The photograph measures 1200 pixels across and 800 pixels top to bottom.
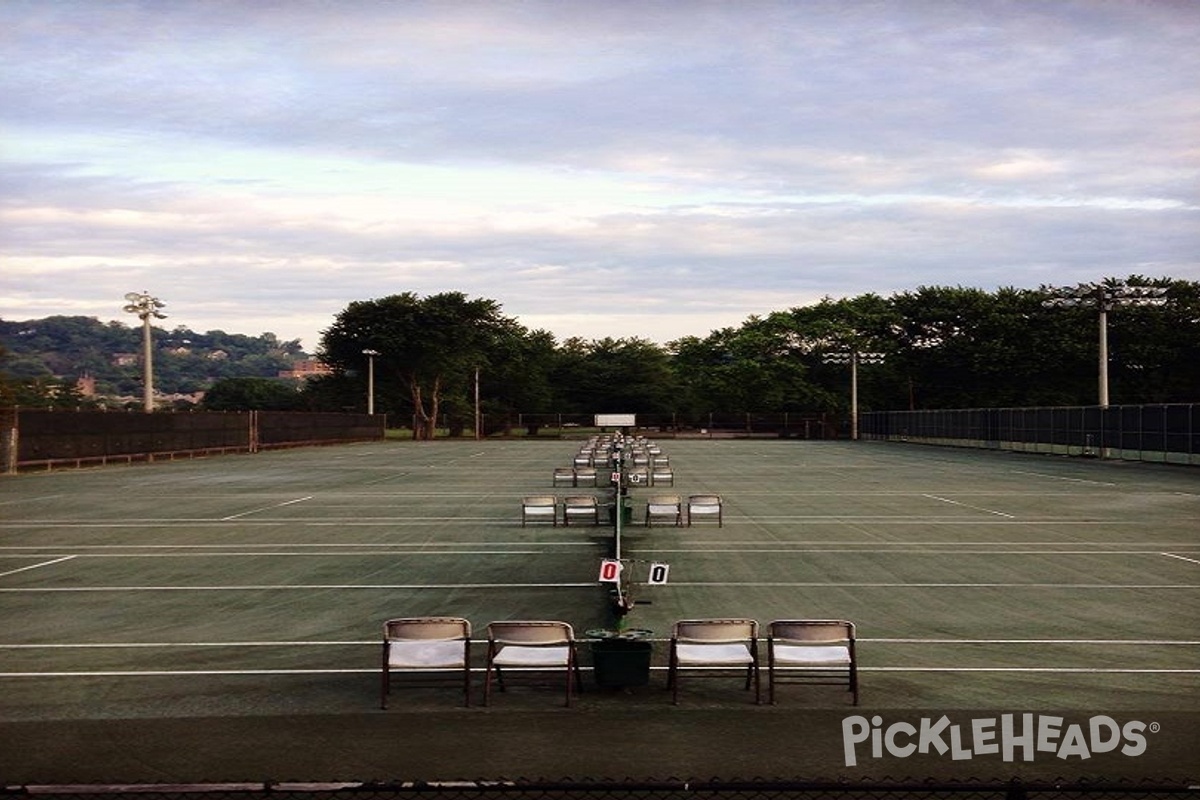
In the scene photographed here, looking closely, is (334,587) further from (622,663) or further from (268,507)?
(268,507)

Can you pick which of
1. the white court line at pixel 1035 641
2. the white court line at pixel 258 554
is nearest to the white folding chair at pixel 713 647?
the white court line at pixel 1035 641

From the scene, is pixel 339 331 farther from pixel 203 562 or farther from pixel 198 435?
pixel 203 562

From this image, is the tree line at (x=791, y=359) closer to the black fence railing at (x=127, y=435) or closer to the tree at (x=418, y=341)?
the tree at (x=418, y=341)

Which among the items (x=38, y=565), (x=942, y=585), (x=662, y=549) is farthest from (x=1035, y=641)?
(x=38, y=565)

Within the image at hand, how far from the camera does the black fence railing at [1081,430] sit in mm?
63781

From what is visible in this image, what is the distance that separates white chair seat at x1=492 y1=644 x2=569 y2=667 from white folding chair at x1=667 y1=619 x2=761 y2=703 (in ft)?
4.22

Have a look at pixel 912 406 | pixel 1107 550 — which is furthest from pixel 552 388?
pixel 1107 550

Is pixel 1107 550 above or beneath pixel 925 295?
beneath

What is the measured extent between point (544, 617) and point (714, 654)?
5.67 metres

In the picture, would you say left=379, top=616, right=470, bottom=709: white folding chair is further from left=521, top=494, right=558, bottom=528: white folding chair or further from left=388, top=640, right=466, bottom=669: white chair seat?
left=521, top=494, right=558, bottom=528: white folding chair

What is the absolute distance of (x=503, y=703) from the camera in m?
13.6

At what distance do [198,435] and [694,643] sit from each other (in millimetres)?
71577

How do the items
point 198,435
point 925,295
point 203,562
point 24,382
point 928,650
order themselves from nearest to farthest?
point 928,650, point 203,562, point 198,435, point 24,382, point 925,295

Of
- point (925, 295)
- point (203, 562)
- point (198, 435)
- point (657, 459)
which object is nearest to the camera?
point (203, 562)
